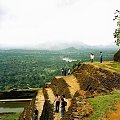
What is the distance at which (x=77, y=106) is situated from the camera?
14.4m

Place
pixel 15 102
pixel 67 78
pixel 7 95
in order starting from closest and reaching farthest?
pixel 67 78, pixel 15 102, pixel 7 95

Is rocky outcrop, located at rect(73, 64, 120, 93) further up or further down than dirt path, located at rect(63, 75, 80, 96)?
further up

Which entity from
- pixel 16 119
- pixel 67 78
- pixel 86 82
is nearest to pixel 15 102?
pixel 16 119

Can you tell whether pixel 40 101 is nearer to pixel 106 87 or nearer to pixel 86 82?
pixel 86 82

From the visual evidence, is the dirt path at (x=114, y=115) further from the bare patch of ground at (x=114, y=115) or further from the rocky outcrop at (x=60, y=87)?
the rocky outcrop at (x=60, y=87)

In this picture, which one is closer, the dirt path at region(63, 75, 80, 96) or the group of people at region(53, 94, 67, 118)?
the group of people at region(53, 94, 67, 118)

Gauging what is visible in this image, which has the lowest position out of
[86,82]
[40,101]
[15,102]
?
[15,102]

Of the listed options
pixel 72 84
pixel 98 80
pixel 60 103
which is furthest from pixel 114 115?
pixel 72 84

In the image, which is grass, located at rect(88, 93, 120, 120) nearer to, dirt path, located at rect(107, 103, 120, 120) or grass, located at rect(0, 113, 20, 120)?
dirt path, located at rect(107, 103, 120, 120)

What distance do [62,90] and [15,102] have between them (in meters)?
23.2

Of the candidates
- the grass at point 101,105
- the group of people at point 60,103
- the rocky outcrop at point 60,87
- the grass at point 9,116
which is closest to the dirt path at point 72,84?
the rocky outcrop at point 60,87

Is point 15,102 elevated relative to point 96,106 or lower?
lower

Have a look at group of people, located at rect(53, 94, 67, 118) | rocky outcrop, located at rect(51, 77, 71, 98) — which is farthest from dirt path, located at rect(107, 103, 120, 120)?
rocky outcrop, located at rect(51, 77, 71, 98)

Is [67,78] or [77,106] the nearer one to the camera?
[77,106]
